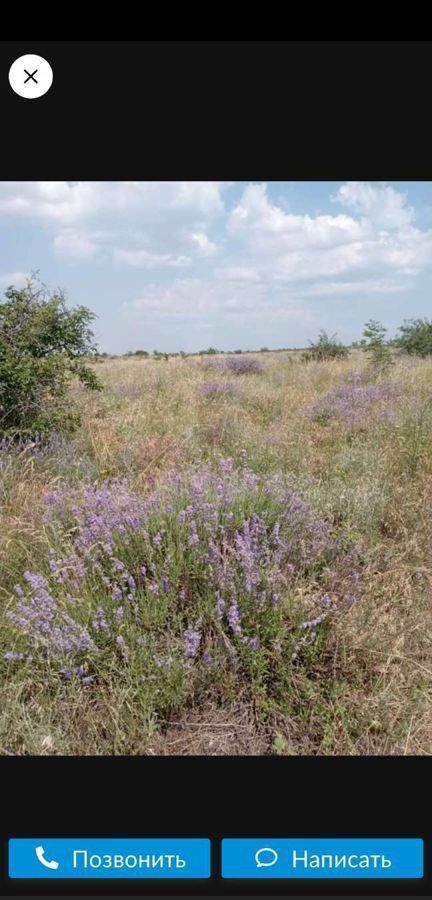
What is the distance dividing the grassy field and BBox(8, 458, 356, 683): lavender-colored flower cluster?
11mm

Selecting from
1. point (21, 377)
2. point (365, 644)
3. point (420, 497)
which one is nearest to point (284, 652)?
point (365, 644)

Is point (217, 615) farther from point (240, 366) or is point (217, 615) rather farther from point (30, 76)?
point (240, 366)

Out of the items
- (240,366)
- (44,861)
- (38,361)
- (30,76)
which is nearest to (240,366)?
(240,366)

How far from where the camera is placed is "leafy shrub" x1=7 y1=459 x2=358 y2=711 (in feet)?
6.54

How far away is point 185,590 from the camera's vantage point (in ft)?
7.47

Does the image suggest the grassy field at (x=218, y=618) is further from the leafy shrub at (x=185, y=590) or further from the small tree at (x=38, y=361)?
the small tree at (x=38, y=361)

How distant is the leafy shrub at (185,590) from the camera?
6.54 ft

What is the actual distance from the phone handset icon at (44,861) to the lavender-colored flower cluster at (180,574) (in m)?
0.71

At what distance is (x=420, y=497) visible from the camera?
3553mm

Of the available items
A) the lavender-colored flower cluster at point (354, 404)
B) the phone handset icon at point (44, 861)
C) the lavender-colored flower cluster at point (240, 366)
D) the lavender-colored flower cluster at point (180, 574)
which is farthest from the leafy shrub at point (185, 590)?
the lavender-colored flower cluster at point (240, 366)

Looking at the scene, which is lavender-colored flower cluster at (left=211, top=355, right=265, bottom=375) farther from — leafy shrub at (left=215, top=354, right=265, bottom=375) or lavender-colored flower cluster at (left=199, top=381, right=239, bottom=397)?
lavender-colored flower cluster at (left=199, top=381, right=239, bottom=397)

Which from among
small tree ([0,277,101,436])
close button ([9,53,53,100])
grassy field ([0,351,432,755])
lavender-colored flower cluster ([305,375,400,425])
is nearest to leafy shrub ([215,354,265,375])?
lavender-colored flower cluster ([305,375,400,425])
